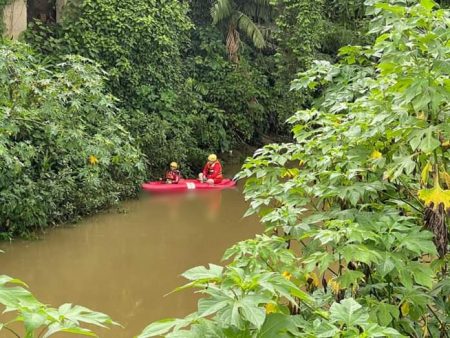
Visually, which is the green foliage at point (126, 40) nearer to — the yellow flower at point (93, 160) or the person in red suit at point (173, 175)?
the person in red suit at point (173, 175)

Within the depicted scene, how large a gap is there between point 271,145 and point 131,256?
13.9 feet

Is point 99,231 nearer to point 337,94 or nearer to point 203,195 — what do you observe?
point 203,195

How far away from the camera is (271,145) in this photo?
2.93 m

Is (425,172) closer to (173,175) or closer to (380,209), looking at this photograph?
(380,209)

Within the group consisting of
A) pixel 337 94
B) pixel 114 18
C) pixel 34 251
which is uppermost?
pixel 114 18

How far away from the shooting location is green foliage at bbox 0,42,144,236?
7055 millimetres

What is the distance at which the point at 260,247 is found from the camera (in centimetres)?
206

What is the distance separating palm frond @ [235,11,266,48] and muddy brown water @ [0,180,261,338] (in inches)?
214

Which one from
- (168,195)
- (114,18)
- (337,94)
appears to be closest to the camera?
(337,94)

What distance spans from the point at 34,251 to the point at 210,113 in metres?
6.53

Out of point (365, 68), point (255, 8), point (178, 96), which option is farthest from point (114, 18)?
point (365, 68)

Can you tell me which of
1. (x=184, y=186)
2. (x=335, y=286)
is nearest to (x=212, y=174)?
(x=184, y=186)

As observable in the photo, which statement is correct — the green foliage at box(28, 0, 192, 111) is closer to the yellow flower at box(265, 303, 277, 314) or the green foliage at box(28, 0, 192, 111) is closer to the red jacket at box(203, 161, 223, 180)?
the red jacket at box(203, 161, 223, 180)

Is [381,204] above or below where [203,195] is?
above
